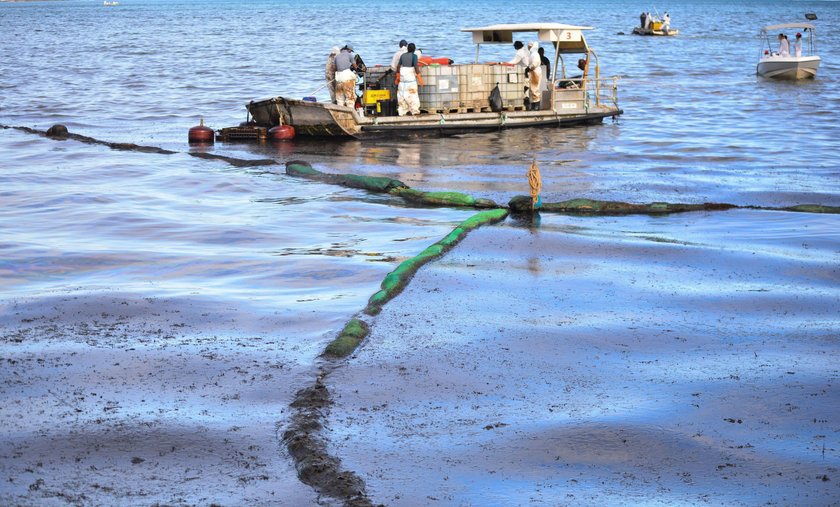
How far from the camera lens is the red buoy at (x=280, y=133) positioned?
24.5 metres

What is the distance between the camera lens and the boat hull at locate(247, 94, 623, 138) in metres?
24.3

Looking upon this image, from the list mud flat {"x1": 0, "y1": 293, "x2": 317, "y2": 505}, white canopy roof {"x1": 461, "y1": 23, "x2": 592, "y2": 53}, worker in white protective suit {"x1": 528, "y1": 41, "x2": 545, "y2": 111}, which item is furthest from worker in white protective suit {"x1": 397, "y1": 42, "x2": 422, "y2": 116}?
mud flat {"x1": 0, "y1": 293, "x2": 317, "y2": 505}

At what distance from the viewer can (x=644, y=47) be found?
68562 mm

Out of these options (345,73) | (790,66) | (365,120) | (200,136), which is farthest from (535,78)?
(790,66)

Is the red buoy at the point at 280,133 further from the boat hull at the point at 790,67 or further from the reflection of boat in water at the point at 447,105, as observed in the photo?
the boat hull at the point at 790,67

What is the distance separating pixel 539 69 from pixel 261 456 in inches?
806

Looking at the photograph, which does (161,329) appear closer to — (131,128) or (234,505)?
(234,505)

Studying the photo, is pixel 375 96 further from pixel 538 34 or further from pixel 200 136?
pixel 538 34

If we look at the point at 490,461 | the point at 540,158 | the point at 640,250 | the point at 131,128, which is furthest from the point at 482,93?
the point at 490,461

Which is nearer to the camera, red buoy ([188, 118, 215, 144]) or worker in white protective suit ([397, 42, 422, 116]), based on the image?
worker in white protective suit ([397, 42, 422, 116])

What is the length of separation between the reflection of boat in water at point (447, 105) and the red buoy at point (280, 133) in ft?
0.97

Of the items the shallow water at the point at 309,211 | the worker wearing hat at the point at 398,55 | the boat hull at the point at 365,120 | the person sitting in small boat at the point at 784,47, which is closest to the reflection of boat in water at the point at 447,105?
the boat hull at the point at 365,120

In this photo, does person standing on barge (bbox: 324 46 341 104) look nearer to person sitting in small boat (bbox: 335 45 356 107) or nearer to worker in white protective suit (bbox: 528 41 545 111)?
person sitting in small boat (bbox: 335 45 356 107)

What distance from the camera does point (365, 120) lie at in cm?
2472
